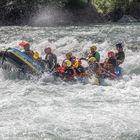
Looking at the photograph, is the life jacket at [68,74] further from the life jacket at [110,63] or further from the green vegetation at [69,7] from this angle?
the green vegetation at [69,7]

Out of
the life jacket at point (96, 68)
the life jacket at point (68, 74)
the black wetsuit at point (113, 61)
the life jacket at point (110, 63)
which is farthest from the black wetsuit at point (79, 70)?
the black wetsuit at point (113, 61)

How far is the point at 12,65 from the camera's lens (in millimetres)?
11703

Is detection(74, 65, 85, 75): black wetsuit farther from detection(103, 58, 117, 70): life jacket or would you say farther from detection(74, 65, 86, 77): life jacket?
detection(103, 58, 117, 70): life jacket

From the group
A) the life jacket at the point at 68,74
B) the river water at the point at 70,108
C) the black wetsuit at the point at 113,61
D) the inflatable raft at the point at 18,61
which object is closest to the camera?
the river water at the point at 70,108

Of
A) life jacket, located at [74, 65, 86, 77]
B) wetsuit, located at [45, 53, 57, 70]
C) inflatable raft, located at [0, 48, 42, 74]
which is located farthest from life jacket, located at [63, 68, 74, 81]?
inflatable raft, located at [0, 48, 42, 74]

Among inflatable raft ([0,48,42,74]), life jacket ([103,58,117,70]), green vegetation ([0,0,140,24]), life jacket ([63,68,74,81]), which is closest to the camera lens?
inflatable raft ([0,48,42,74])

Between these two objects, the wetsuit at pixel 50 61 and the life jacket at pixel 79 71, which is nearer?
the life jacket at pixel 79 71

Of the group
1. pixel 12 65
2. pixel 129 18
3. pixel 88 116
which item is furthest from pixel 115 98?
pixel 129 18

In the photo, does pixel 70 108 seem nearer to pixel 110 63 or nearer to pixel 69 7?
pixel 110 63

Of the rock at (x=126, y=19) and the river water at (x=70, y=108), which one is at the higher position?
the river water at (x=70, y=108)

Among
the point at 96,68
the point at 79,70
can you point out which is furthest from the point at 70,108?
the point at 96,68

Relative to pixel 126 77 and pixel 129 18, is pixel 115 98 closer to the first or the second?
pixel 126 77

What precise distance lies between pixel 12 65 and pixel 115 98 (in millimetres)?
3532

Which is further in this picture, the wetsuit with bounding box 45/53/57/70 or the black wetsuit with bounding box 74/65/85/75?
the wetsuit with bounding box 45/53/57/70
